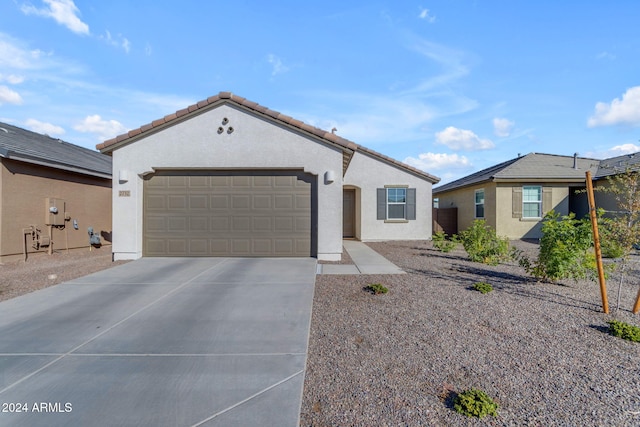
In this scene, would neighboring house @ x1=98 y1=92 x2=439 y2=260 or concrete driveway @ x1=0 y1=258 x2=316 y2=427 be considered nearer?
concrete driveway @ x1=0 y1=258 x2=316 y2=427

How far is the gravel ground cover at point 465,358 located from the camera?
8.35ft

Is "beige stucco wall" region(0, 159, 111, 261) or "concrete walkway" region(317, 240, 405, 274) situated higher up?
"beige stucco wall" region(0, 159, 111, 261)

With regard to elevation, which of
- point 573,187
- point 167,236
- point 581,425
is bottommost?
point 581,425

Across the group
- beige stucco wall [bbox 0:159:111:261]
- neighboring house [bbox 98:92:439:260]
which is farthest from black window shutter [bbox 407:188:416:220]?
beige stucco wall [bbox 0:159:111:261]

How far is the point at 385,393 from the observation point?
2760 mm

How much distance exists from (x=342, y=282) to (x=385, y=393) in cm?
365

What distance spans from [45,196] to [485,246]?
14.2 m

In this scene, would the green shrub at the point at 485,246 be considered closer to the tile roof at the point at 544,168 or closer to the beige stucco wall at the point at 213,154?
the beige stucco wall at the point at 213,154

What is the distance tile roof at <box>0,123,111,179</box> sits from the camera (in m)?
9.86

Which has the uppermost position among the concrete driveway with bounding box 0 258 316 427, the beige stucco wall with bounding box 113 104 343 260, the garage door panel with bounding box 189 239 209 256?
the beige stucco wall with bounding box 113 104 343 260

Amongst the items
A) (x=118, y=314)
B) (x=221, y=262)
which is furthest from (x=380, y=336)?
(x=221, y=262)

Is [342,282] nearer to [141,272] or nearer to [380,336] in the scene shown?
[380,336]

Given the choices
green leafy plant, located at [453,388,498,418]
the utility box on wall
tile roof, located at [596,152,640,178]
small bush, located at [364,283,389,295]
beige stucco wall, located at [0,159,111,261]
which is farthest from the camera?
tile roof, located at [596,152,640,178]

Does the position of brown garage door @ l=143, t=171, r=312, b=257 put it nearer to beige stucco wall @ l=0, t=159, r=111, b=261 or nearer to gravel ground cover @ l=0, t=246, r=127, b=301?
gravel ground cover @ l=0, t=246, r=127, b=301
